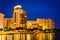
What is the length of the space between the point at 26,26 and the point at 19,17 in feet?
0.53

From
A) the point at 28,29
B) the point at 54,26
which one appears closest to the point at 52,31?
the point at 54,26

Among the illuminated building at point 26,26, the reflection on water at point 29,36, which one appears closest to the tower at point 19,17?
the illuminated building at point 26,26

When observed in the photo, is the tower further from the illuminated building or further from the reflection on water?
the reflection on water

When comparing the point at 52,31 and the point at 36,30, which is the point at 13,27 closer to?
the point at 36,30

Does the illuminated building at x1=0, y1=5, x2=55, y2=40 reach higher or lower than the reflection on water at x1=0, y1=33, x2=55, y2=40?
higher

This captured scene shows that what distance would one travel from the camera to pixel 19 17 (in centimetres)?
280

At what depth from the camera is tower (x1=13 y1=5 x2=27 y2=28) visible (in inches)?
108

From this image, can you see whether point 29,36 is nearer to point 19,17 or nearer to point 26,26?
point 26,26

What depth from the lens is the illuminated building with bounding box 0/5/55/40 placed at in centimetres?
275

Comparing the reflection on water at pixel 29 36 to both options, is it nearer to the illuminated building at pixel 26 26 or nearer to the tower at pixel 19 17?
the illuminated building at pixel 26 26

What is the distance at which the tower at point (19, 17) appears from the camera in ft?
9.02

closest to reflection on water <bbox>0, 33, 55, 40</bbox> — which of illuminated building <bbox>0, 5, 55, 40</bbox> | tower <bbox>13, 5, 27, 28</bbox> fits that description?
illuminated building <bbox>0, 5, 55, 40</bbox>

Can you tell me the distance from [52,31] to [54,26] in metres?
0.08

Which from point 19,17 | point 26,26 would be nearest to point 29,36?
point 26,26
